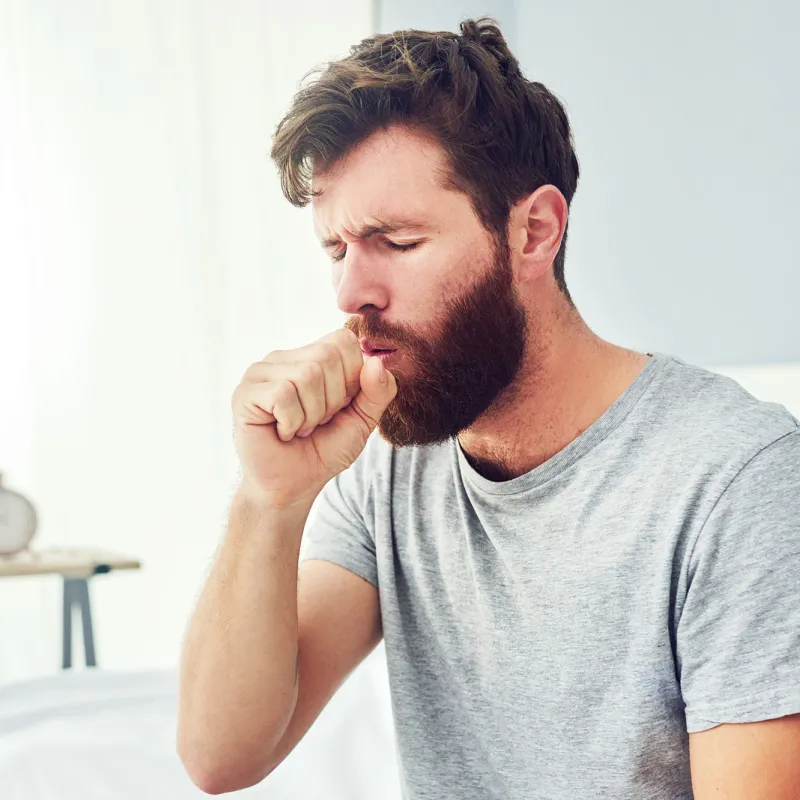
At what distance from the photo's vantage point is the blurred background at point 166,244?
90.9 inches

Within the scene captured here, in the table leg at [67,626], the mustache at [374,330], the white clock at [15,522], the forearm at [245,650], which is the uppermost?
the mustache at [374,330]

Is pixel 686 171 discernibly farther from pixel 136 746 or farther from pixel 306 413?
pixel 136 746

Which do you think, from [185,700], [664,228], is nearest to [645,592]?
[185,700]

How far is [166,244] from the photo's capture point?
9.87 feet

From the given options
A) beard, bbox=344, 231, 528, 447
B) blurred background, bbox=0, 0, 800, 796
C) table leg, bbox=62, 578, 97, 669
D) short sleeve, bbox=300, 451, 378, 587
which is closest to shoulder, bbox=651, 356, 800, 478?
beard, bbox=344, 231, 528, 447

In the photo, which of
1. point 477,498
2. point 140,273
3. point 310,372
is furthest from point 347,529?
point 140,273

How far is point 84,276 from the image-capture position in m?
2.88

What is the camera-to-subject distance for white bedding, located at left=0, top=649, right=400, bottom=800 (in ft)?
4.04

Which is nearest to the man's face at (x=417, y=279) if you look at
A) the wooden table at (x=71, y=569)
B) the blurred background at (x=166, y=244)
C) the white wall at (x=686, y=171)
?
the white wall at (x=686, y=171)

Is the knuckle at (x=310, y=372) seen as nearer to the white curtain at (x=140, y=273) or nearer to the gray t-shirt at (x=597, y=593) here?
the gray t-shirt at (x=597, y=593)

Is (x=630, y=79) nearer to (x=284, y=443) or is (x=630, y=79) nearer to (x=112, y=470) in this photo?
(x=284, y=443)

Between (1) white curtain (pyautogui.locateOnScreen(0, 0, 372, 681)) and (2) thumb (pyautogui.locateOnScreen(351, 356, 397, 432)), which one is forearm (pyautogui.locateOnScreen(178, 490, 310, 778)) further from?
(1) white curtain (pyautogui.locateOnScreen(0, 0, 372, 681))

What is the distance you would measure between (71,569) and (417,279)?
70.1 inches

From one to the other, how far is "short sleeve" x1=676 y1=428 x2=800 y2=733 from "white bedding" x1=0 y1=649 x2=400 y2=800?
0.62 meters
